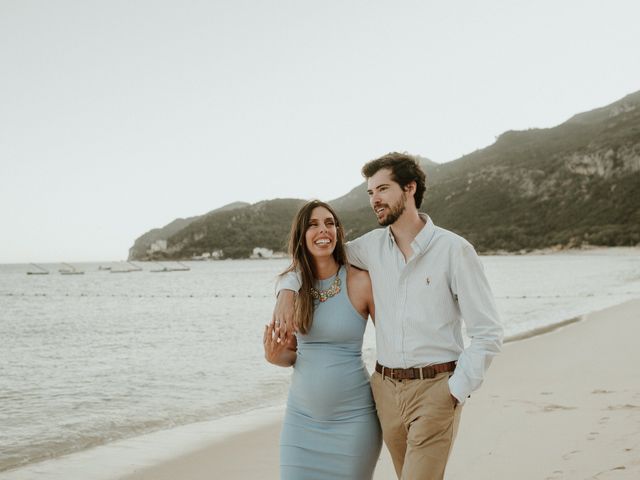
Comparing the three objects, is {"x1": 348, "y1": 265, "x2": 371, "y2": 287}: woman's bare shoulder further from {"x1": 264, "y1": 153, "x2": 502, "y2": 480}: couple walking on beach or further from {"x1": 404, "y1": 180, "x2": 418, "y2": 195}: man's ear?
{"x1": 404, "y1": 180, "x2": 418, "y2": 195}: man's ear

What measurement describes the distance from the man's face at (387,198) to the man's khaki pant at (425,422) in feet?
2.78

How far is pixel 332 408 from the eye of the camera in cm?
330

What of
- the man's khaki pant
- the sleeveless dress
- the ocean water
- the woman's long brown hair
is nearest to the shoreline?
the ocean water

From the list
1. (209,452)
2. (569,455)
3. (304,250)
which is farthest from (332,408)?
(209,452)

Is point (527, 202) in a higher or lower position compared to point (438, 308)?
higher

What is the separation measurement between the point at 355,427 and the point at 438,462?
0.54m

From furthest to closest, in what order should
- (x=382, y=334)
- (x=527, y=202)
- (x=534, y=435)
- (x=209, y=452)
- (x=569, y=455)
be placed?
(x=527, y=202) < (x=209, y=452) < (x=534, y=435) < (x=569, y=455) < (x=382, y=334)

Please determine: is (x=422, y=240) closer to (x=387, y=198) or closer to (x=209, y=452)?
(x=387, y=198)

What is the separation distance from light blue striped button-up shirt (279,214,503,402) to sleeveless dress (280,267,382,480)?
0.28 m

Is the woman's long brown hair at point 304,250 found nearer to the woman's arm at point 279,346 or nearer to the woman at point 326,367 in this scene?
the woman at point 326,367

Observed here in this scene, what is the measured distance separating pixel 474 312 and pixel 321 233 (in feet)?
3.14

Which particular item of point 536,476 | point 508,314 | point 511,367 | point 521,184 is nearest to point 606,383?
point 511,367

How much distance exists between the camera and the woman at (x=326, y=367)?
330 centimetres

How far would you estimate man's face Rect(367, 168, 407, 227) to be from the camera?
3.22 metres
